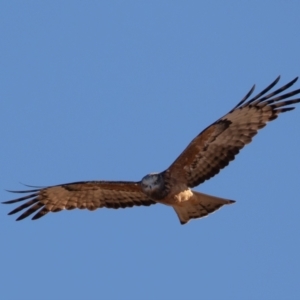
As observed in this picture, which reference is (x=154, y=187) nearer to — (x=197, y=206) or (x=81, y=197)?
(x=197, y=206)

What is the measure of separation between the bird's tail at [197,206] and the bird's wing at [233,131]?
0.33m

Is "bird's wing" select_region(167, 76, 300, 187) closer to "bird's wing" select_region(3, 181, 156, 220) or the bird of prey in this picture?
the bird of prey

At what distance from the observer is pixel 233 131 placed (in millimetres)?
14938

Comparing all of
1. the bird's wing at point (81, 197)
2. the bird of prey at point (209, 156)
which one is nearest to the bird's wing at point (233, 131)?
the bird of prey at point (209, 156)

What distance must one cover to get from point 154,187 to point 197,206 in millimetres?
754

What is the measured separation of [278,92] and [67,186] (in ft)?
11.7

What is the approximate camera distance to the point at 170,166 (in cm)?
1490

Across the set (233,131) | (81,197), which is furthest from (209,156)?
(81,197)

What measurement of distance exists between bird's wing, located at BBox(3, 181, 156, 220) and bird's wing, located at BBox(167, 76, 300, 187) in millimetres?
1047

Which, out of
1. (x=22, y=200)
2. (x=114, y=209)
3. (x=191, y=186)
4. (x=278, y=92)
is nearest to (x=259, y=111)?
(x=278, y=92)

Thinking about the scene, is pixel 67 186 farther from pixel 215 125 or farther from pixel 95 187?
pixel 215 125

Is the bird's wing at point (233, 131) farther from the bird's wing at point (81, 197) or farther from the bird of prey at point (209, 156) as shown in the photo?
the bird's wing at point (81, 197)

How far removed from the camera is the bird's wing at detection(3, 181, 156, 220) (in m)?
15.9

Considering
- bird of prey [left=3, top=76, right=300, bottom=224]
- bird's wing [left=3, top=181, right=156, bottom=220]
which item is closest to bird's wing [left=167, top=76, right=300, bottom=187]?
bird of prey [left=3, top=76, right=300, bottom=224]
